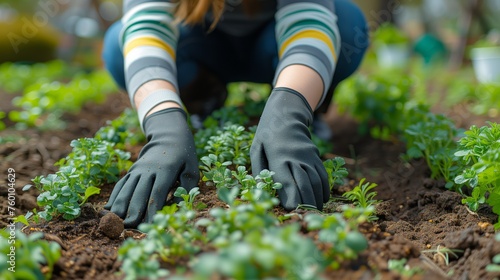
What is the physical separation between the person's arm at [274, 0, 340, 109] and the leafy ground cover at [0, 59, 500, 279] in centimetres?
27

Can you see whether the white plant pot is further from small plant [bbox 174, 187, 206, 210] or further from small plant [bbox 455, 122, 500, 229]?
small plant [bbox 174, 187, 206, 210]

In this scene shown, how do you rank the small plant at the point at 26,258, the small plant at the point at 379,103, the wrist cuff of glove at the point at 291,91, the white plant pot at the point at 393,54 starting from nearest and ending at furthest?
the small plant at the point at 26,258, the wrist cuff of glove at the point at 291,91, the small plant at the point at 379,103, the white plant pot at the point at 393,54

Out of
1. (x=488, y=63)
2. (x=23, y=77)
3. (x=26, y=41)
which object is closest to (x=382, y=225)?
(x=488, y=63)

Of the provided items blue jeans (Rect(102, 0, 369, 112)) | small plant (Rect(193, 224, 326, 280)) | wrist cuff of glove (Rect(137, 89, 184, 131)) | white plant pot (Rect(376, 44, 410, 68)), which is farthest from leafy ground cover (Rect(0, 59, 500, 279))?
white plant pot (Rect(376, 44, 410, 68))

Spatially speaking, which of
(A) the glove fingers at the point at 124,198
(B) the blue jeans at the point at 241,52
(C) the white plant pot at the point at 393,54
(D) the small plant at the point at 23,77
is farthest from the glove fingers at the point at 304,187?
(C) the white plant pot at the point at 393,54

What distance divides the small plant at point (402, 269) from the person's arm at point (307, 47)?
2.55ft

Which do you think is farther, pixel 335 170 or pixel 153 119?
pixel 153 119

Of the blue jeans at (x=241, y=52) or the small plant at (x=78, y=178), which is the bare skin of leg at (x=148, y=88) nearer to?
the small plant at (x=78, y=178)

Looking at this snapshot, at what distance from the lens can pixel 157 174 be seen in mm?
1492

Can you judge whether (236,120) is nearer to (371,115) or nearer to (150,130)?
(150,130)

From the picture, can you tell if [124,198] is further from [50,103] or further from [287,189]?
[50,103]

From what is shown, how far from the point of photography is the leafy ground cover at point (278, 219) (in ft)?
3.05

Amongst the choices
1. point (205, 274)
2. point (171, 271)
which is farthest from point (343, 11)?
point (205, 274)

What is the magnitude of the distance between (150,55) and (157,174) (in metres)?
0.62
